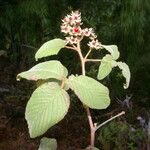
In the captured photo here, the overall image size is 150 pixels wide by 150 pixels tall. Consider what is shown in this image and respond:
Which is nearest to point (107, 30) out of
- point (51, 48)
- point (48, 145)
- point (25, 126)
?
point (25, 126)

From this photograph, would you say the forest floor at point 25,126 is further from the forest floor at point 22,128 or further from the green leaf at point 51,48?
the green leaf at point 51,48

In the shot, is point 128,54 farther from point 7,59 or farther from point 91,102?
point 91,102

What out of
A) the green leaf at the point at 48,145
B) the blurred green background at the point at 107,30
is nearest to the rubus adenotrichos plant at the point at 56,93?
the green leaf at the point at 48,145

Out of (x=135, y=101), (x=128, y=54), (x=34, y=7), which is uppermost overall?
(x=34, y=7)

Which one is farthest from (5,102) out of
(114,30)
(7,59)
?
(114,30)

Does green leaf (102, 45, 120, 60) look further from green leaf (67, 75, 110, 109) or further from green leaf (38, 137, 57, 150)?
green leaf (38, 137, 57, 150)

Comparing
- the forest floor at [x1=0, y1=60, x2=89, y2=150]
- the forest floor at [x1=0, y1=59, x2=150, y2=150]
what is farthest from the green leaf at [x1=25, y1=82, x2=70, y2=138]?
the forest floor at [x1=0, y1=60, x2=89, y2=150]
